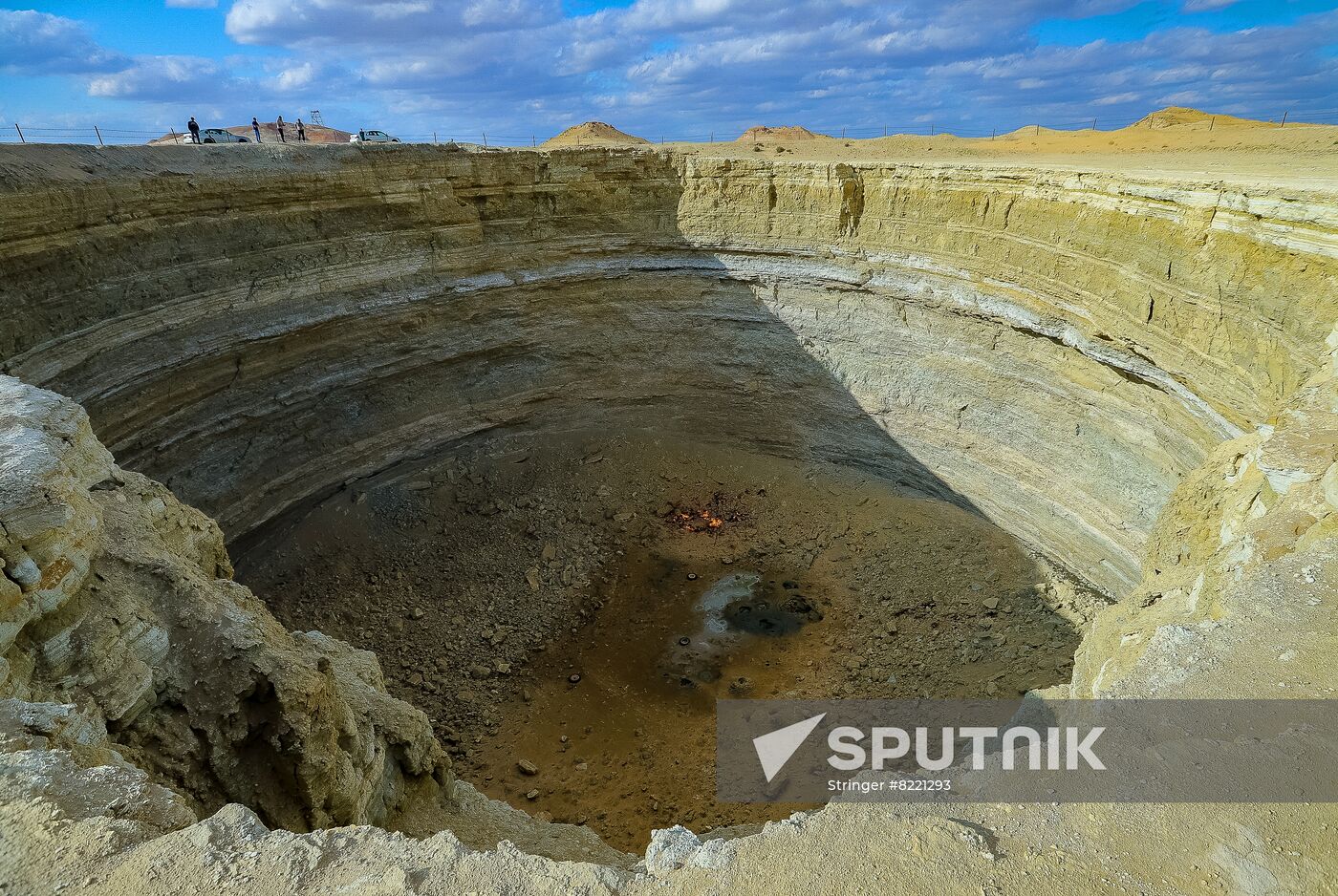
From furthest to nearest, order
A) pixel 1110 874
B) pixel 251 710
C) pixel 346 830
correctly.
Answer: pixel 251 710, pixel 346 830, pixel 1110 874

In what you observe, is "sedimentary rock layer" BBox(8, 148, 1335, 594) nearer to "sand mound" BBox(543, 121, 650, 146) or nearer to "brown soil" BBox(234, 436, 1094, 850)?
"brown soil" BBox(234, 436, 1094, 850)

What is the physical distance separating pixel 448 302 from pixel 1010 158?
15.7 m

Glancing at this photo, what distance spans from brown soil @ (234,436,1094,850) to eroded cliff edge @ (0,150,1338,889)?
1061 millimetres

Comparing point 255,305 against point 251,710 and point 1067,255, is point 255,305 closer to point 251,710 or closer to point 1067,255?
point 251,710

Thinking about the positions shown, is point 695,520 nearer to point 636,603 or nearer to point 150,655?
point 636,603

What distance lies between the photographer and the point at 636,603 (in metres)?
13.1

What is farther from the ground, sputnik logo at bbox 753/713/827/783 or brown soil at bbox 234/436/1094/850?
brown soil at bbox 234/436/1094/850

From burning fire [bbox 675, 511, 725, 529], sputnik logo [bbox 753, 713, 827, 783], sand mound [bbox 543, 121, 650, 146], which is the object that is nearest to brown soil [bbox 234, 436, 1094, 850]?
burning fire [bbox 675, 511, 725, 529]

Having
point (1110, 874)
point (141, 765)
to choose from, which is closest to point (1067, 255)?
point (1110, 874)

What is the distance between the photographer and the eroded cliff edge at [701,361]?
4.84 meters

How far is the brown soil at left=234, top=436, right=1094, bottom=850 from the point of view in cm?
1020

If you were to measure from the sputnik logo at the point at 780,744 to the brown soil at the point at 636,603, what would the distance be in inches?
25.9

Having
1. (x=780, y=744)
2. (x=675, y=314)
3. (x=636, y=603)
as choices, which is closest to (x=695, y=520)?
(x=636, y=603)

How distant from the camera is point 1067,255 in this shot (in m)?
11.8
